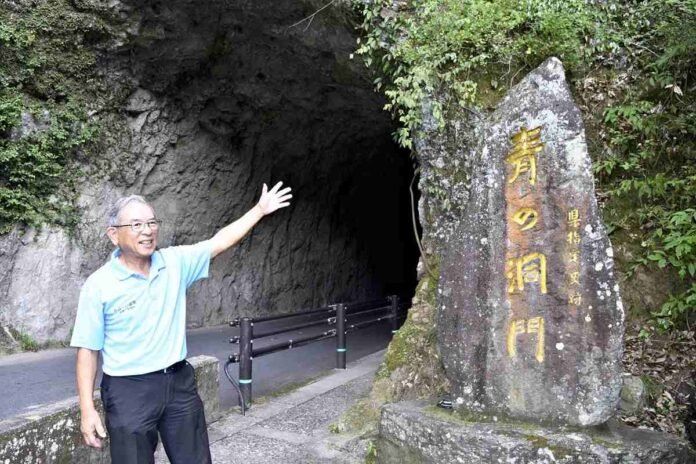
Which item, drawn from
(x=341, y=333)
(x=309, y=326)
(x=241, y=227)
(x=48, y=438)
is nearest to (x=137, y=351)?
(x=241, y=227)

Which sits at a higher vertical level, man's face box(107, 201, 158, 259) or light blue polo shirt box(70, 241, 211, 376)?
man's face box(107, 201, 158, 259)

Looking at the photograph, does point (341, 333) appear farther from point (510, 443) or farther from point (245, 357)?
point (510, 443)

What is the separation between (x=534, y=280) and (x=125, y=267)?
79.0 inches

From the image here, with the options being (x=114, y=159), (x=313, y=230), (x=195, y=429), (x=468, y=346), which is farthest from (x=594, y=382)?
(x=313, y=230)

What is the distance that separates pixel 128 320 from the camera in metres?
2.40

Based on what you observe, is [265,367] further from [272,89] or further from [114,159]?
[272,89]

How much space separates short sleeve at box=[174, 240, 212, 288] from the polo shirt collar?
0.11 meters

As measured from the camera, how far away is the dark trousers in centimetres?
236

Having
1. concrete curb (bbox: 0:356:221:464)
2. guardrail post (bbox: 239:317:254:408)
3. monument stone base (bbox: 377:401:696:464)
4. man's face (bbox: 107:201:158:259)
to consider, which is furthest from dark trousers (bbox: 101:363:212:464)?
guardrail post (bbox: 239:317:254:408)

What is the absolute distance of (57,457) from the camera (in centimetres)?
314

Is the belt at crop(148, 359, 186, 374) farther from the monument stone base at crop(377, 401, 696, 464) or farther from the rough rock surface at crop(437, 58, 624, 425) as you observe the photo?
the rough rock surface at crop(437, 58, 624, 425)

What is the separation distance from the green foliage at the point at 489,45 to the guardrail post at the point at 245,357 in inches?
89.6

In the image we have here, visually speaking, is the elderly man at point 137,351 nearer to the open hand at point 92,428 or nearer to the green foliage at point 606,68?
the open hand at point 92,428

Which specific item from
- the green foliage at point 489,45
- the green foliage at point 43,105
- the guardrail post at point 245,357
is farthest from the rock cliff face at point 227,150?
the guardrail post at point 245,357
